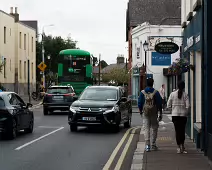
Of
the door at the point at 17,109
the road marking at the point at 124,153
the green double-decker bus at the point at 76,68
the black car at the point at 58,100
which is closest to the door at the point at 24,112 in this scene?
the door at the point at 17,109

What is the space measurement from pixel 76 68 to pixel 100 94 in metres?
18.6

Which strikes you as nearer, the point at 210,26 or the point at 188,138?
the point at 210,26

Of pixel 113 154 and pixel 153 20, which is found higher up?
pixel 153 20

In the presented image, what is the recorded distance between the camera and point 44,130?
65.5ft

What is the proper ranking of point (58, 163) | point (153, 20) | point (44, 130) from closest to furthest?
point (58, 163)
point (44, 130)
point (153, 20)

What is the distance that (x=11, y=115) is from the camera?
16.1m

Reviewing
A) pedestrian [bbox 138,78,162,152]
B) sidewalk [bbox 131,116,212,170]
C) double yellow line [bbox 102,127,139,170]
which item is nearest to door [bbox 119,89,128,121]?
double yellow line [bbox 102,127,139,170]

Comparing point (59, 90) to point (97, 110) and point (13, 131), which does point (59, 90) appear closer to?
point (97, 110)

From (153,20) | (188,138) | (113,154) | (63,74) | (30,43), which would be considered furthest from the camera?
(30,43)

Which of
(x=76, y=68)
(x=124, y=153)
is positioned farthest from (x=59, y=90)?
(x=124, y=153)

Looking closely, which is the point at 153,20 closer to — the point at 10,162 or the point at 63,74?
the point at 63,74

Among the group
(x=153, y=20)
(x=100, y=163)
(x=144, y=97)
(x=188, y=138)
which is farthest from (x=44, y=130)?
(x=153, y=20)

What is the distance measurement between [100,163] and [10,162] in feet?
6.45

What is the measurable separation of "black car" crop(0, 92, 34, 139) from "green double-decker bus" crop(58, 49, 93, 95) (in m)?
20.6
